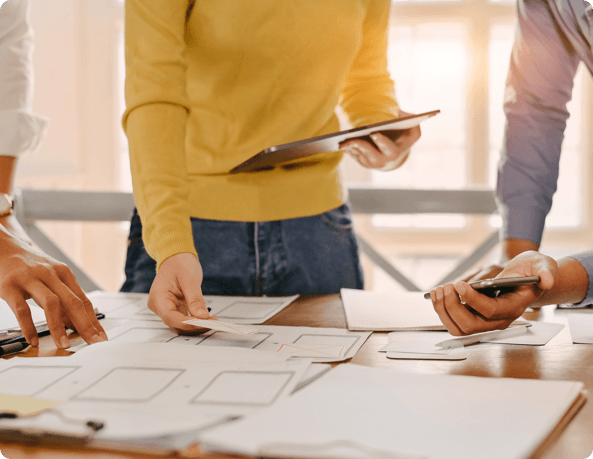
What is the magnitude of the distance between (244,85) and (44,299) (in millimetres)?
532

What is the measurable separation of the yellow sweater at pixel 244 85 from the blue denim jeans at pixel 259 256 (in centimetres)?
3

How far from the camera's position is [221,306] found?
2.94 feet

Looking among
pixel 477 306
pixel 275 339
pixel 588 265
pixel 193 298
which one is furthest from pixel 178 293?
pixel 588 265

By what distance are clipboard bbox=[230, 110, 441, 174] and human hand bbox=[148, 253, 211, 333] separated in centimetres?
21

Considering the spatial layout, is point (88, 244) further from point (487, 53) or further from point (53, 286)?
point (53, 286)

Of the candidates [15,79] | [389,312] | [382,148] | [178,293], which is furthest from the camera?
[15,79]

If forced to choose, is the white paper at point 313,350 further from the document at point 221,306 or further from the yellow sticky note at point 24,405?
the yellow sticky note at point 24,405

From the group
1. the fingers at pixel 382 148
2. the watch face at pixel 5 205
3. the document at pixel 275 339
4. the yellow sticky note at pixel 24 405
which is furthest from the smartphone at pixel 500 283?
the watch face at pixel 5 205

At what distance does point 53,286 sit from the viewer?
2.23 feet

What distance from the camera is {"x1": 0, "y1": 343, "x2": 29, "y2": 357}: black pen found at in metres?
0.62

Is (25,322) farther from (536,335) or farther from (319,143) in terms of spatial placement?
(536,335)

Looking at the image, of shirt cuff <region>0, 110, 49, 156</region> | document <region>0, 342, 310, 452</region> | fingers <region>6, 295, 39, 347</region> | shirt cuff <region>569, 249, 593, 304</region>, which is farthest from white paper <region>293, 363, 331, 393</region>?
shirt cuff <region>0, 110, 49, 156</region>

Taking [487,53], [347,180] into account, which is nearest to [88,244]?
[347,180]

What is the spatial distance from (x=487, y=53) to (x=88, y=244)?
150 inches
